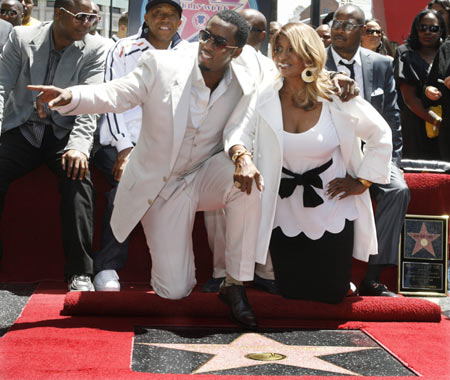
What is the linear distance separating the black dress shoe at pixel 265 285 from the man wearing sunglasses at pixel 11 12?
368cm

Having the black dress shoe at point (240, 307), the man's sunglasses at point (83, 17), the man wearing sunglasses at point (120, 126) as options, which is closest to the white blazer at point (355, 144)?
the black dress shoe at point (240, 307)

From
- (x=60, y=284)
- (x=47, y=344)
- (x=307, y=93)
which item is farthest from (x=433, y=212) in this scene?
(x=47, y=344)

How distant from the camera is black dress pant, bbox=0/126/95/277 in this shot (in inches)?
195

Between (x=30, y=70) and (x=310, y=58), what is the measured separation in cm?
189

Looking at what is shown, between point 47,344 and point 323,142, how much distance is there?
187 centimetres

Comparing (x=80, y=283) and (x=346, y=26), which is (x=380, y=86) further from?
(x=80, y=283)

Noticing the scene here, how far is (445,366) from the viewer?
3611 millimetres

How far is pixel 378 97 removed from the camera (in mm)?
5641

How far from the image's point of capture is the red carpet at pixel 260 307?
14.2 feet

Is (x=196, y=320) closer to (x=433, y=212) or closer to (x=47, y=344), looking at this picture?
(x=47, y=344)

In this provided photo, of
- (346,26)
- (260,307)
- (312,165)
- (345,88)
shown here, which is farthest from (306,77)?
(346,26)

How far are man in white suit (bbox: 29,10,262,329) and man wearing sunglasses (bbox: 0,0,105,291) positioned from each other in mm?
550

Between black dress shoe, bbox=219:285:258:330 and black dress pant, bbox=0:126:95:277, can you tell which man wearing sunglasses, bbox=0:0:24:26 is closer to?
black dress pant, bbox=0:126:95:277

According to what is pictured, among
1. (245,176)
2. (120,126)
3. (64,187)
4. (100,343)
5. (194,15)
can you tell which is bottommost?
(100,343)
